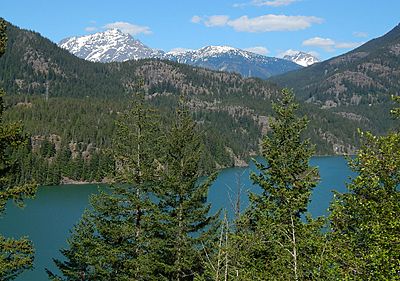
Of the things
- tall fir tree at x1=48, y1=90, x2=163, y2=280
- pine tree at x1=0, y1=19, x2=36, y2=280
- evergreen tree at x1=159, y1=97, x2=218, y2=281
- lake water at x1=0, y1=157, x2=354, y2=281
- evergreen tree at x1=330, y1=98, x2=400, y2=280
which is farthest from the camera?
lake water at x1=0, y1=157, x2=354, y2=281

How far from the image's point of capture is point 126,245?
24672mm

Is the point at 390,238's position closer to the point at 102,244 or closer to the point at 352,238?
the point at 352,238

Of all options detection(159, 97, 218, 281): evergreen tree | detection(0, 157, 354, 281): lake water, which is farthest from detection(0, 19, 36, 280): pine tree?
detection(0, 157, 354, 281): lake water

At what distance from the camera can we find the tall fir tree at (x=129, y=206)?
79.9 feet

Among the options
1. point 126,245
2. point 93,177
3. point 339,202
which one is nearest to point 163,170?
point 126,245

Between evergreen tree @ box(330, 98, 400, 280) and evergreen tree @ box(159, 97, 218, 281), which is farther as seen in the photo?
evergreen tree @ box(159, 97, 218, 281)

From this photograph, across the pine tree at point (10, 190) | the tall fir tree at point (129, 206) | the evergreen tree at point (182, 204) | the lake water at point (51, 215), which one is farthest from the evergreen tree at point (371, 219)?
the lake water at point (51, 215)

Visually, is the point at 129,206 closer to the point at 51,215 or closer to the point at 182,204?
the point at 182,204

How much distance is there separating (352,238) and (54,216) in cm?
8163

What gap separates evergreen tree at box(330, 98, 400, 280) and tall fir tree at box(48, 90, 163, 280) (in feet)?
36.5

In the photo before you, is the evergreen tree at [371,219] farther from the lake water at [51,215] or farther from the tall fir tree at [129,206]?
the lake water at [51,215]

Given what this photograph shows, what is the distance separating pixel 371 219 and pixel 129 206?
1433 cm

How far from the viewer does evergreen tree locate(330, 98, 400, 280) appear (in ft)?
38.1

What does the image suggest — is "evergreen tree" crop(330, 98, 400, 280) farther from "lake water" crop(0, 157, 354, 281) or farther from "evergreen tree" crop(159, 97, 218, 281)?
"lake water" crop(0, 157, 354, 281)
